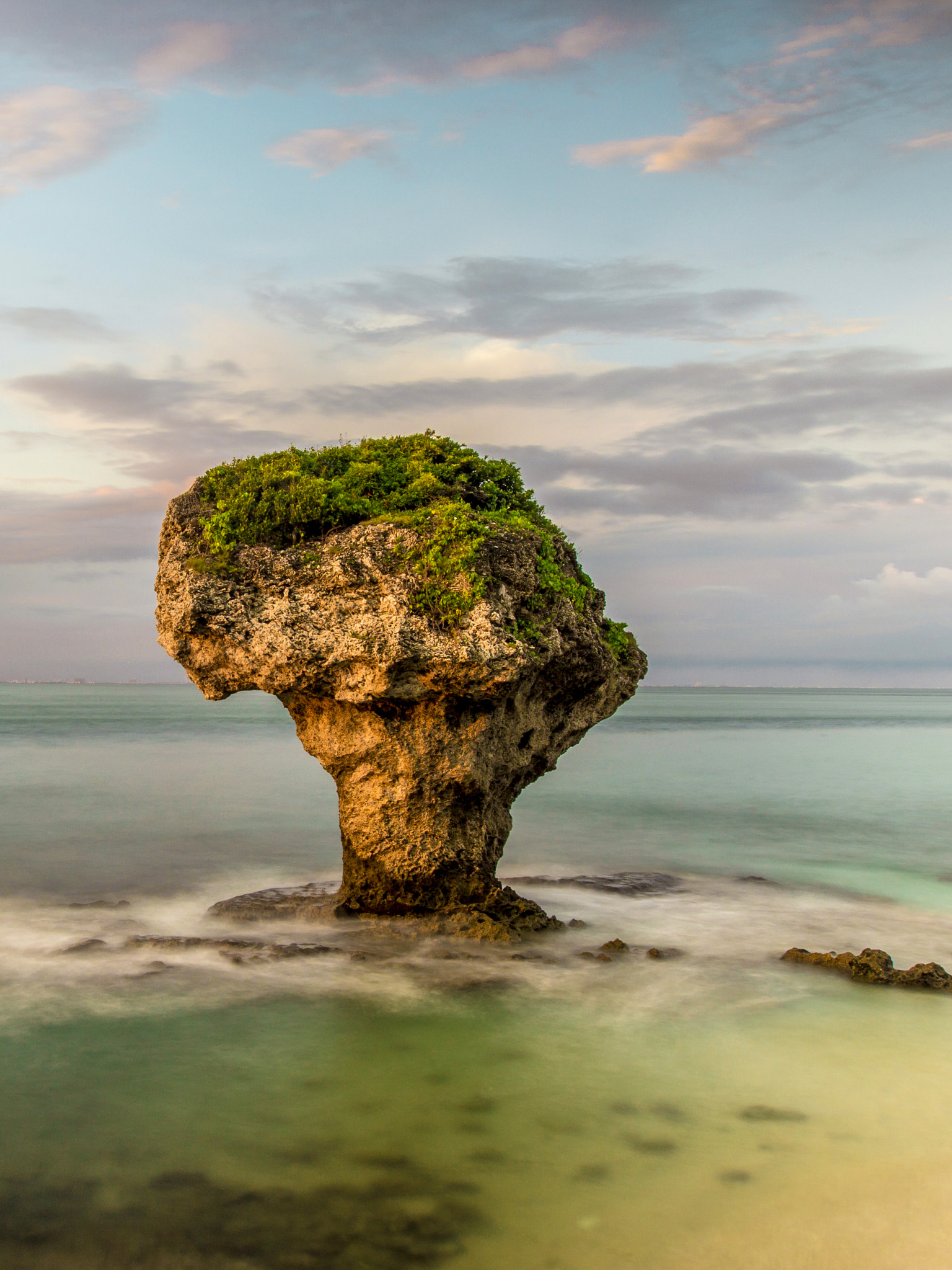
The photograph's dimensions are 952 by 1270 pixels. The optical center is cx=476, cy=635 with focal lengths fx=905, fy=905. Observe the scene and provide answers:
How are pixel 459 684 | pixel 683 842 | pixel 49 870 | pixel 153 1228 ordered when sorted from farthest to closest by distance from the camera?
pixel 683 842 < pixel 49 870 < pixel 459 684 < pixel 153 1228

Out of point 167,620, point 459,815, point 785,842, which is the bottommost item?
point 785,842

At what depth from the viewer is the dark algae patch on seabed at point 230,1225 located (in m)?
4.76

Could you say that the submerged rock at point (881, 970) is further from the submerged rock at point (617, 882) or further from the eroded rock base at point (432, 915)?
the submerged rock at point (617, 882)

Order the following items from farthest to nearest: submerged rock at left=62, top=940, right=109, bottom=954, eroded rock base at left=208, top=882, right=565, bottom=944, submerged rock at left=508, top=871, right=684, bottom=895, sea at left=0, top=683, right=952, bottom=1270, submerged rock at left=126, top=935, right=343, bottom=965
→ submerged rock at left=508, top=871, right=684, bottom=895, eroded rock base at left=208, top=882, right=565, bottom=944, submerged rock at left=62, top=940, right=109, bottom=954, submerged rock at left=126, top=935, right=343, bottom=965, sea at left=0, top=683, right=952, bottom=1270

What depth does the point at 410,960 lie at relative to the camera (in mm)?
9273

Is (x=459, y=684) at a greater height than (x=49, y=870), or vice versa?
(x=459, y=684)

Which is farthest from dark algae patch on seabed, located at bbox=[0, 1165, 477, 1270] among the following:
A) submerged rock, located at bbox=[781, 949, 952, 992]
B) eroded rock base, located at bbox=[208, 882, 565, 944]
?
submerged rock, located at bbox=[781, 949, 952, 992]

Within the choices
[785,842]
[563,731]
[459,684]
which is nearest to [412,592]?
[459,684]

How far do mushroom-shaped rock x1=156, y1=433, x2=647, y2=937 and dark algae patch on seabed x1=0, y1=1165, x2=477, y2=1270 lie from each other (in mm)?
4744

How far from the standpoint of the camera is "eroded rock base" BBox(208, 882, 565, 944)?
32.7 feet

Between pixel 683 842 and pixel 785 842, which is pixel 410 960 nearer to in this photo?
pixel 683 842

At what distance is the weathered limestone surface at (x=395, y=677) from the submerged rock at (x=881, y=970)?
10.3ft

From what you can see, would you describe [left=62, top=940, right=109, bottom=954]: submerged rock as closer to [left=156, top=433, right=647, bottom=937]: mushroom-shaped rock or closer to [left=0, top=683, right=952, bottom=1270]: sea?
[left=0, top=683, right=952, bottom=1270]: sea

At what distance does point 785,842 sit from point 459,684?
38.3 feet
